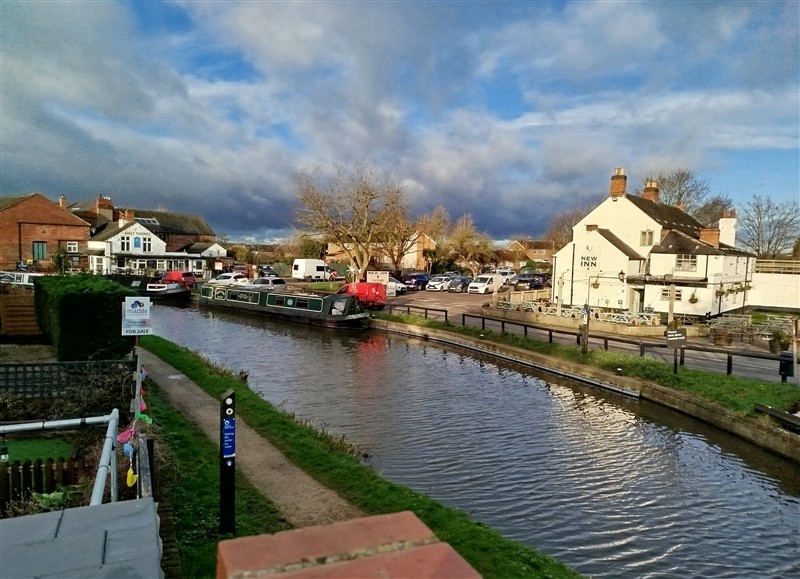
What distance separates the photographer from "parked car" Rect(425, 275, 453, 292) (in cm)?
4669

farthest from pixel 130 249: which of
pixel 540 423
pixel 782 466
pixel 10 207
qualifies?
pixel 782 466


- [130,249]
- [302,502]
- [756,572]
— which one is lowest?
[756,572]

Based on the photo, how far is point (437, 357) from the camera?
71.7 feet

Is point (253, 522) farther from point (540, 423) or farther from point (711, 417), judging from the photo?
point (711, 417)

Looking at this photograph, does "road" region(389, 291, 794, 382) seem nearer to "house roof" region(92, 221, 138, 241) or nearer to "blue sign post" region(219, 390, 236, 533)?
"blue sign post" region(219, 390, 236, 533)

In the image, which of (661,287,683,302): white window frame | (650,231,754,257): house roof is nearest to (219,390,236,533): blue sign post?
(661,287,683,302): white window frame

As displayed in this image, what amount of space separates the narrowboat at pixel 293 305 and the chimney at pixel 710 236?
18.0 m

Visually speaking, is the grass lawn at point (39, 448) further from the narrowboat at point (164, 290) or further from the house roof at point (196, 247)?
the house roof at point (196, 247)

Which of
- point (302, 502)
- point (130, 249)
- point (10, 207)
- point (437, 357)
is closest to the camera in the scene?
point (302, 502)

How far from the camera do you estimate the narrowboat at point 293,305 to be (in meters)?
29.0

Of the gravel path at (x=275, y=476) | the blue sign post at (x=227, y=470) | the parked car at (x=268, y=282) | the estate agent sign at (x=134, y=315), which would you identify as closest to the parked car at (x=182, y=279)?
the parked car at (x=268, y=282)

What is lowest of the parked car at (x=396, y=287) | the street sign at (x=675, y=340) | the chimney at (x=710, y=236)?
the street sign at (x=675, y=340)

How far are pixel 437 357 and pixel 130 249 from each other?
46145 mm

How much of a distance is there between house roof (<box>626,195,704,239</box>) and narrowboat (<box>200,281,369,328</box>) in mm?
16124
